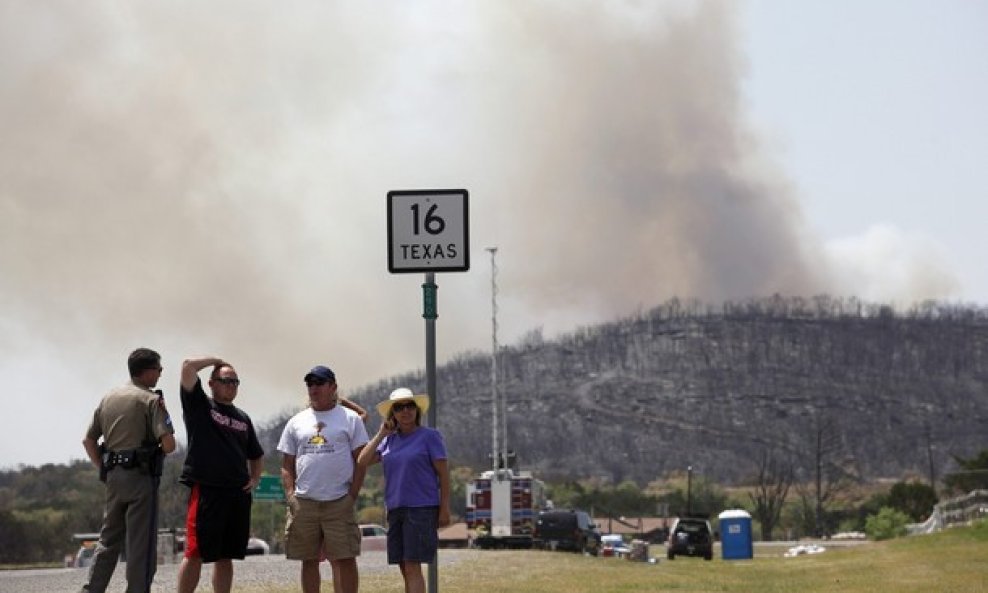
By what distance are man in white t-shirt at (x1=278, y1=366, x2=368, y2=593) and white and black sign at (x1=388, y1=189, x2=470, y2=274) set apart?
1052mm

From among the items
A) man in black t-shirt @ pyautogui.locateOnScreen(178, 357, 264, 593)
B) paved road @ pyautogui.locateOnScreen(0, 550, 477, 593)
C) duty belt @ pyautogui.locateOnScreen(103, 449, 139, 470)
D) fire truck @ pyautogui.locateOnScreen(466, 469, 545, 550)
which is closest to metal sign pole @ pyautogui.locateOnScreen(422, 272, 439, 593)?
man in black t-shirt @ pyautogui.locateOnScreen(178, 357, 264, 593)

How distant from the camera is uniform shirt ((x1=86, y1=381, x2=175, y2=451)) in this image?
13.0 m

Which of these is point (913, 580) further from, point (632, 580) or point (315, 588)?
point (315, 588)

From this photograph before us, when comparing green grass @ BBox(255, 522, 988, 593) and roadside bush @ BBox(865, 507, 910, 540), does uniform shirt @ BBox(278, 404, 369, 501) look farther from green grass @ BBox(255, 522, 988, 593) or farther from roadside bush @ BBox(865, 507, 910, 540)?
roadside bush @ BBox(865, 507, 910, 540)

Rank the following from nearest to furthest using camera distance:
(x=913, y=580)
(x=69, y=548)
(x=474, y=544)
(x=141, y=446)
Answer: (x=141, y=446)
(x=913, y=580)
(x=474, y=544)
(x=69, y=548)

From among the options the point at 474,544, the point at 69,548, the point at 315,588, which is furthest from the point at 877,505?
the point at 315,588

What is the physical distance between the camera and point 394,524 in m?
13.7

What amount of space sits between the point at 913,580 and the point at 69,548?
6852 centimetres

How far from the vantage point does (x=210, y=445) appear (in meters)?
13.1

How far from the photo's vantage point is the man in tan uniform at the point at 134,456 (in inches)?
512

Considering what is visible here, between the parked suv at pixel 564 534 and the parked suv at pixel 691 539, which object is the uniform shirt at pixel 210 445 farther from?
the parked suv at pixel 691 539

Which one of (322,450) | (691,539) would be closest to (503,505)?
(691,539)

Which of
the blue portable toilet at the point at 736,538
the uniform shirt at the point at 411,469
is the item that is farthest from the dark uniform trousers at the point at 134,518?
the blue portable toilet at the point at 736,538

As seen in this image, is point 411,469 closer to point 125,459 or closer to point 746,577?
point 125,459
